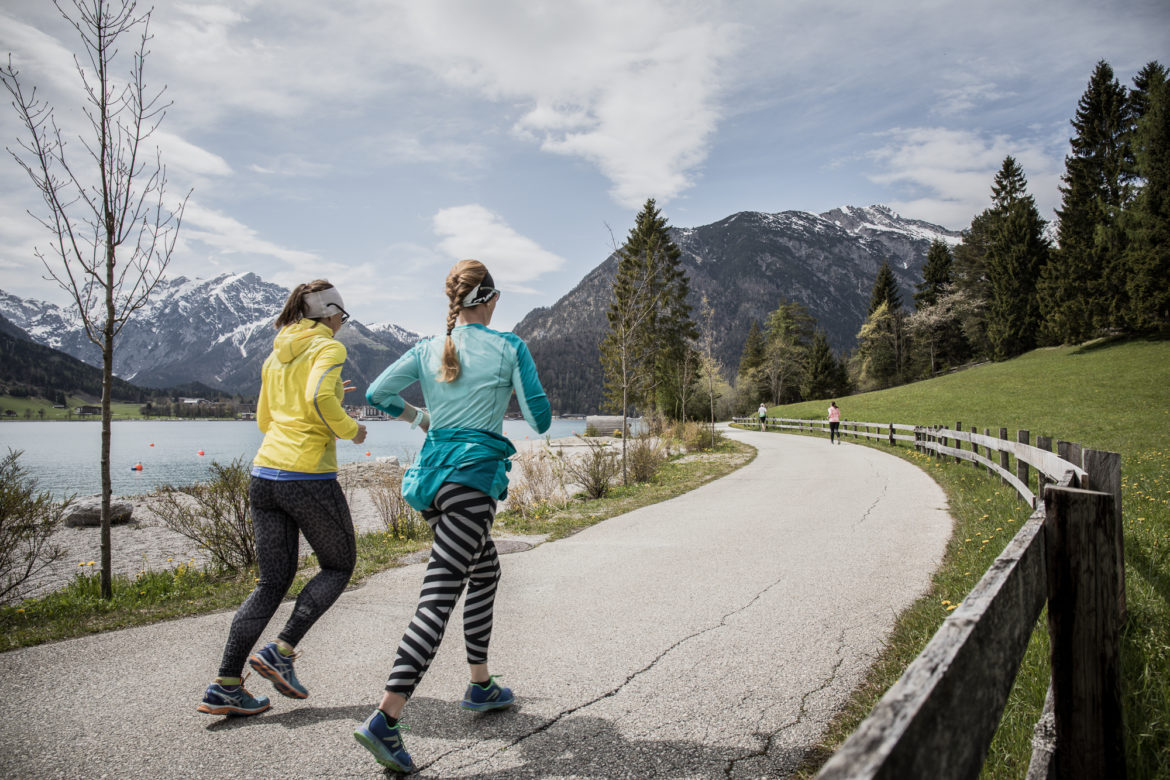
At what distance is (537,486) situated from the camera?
36.9 feet

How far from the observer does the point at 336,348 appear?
3.20 metres

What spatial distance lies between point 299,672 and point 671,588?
2.97m

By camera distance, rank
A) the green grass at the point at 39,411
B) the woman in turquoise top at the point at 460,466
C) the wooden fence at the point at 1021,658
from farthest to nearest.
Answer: the green grass at the point at 39,411, the woman in turquoise top at the point at 460,466, the wooden fence at the point at 1021,658

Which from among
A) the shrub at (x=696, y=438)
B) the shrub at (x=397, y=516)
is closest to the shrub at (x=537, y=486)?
the shrub at (x=397, y=516)

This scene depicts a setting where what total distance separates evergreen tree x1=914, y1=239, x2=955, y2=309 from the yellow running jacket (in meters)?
74.5

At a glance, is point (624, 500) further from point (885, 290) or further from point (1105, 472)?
point (885, 290)

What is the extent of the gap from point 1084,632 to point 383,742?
251 cm

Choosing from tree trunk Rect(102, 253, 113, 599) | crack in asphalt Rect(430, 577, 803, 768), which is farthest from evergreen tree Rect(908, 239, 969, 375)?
tree trunk Rect(102, 253, 113, 599)

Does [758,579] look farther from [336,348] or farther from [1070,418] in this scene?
[1070,418]

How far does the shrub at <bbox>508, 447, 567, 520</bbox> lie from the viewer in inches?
412

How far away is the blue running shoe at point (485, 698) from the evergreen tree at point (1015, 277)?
56951 millimetres

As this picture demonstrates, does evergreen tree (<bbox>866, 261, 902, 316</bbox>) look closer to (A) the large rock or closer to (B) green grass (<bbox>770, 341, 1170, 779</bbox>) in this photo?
(B) green grass (<bbox>770, 341, 1170, 779</bbox>)

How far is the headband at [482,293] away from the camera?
2.97m

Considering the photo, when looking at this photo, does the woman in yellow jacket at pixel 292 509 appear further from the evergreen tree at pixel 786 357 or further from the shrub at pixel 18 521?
the evergreen tree at pixel 786 357
